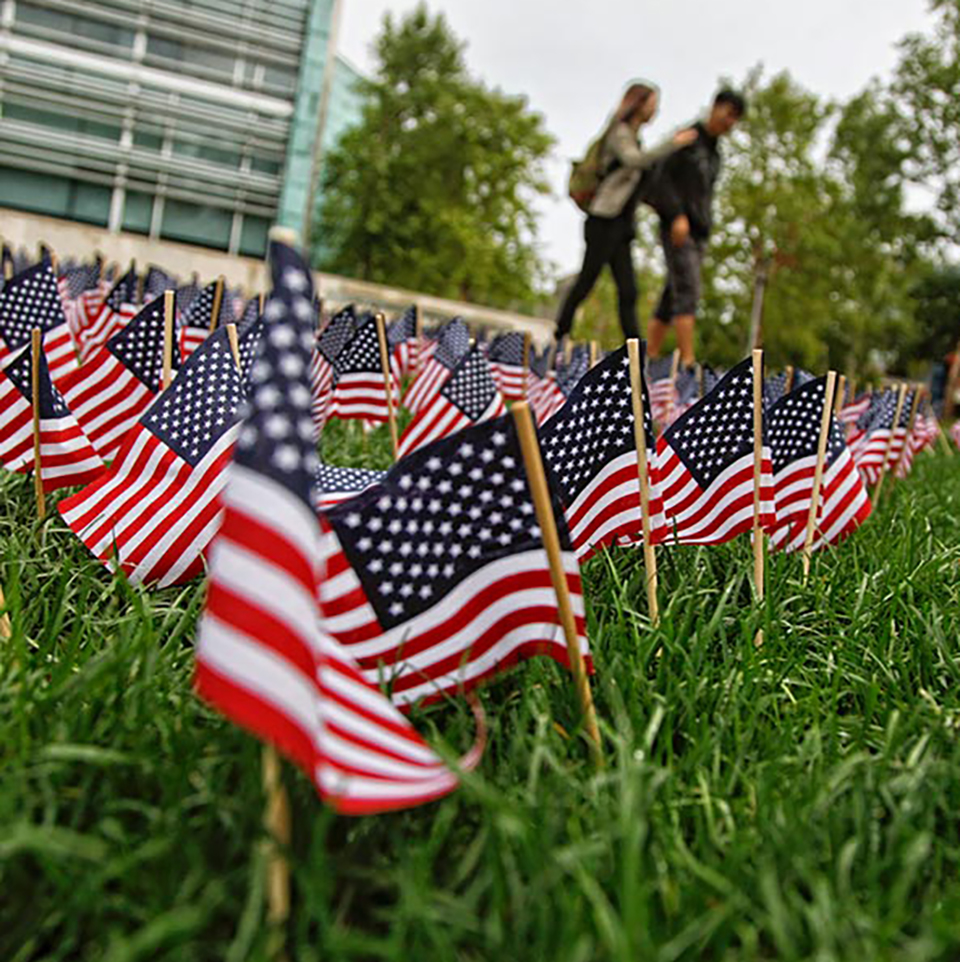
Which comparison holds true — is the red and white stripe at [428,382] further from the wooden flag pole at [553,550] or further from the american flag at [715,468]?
the wooden flag pole at [553,550]

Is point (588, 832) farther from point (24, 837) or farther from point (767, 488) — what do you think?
point (767, 488)

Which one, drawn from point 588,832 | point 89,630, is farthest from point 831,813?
point 89,630

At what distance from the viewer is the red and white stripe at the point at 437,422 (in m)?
4.45

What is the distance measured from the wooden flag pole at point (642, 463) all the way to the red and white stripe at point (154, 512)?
108 cm

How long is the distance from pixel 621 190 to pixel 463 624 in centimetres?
672

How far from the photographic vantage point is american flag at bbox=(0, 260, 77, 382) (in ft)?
14.0

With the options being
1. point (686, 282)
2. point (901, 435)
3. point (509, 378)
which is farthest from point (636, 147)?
point (901, 435)

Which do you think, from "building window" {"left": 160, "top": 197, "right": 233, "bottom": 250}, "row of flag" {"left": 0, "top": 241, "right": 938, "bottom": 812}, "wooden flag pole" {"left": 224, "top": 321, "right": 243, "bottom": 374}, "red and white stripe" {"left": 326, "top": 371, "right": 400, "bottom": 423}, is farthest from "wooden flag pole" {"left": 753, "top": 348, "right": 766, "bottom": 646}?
"building window" {"left": 160, "top": 197, "right": 233, "bottom": 250}

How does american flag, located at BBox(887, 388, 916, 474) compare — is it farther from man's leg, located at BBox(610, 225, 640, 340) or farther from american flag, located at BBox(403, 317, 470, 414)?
man's leg, located at BBox(610, 225, 640, 340)

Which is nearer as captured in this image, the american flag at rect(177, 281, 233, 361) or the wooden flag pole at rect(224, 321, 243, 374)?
the wooden flag pole at rect(224, 321, 243, 374)

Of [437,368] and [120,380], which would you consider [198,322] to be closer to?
[437,368]

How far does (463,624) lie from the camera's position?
1.99 metres

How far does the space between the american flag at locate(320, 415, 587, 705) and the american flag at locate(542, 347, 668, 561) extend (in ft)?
2.00

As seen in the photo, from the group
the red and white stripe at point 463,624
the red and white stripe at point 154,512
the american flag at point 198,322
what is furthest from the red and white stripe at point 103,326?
the red and white stripe at point 463,624
